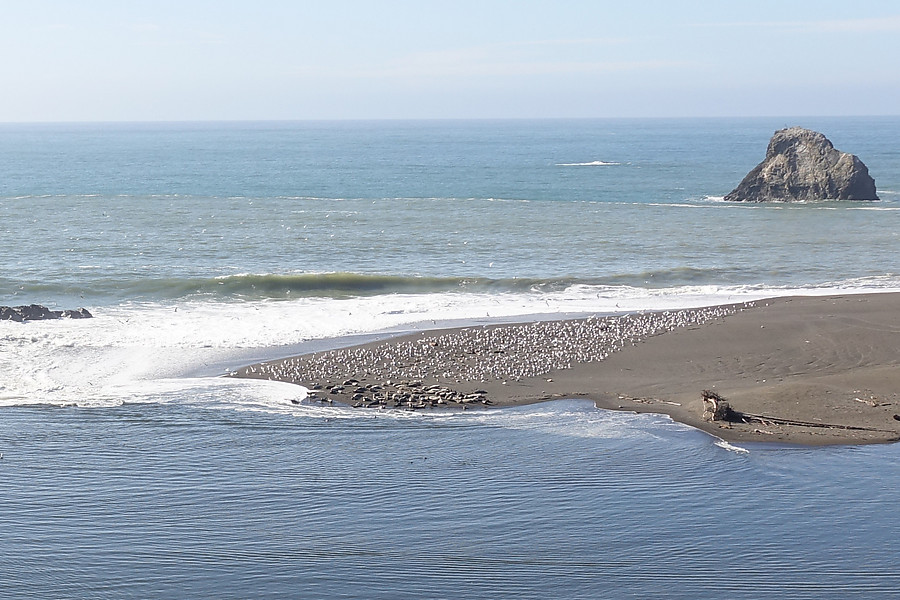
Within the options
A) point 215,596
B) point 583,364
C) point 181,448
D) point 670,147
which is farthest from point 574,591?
point 670,147

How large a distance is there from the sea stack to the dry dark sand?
3847 cm

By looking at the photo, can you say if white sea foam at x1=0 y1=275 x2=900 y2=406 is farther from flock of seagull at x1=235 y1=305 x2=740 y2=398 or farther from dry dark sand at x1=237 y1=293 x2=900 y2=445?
dry dark sand at x1=237 y1=293 x2=900 y2=445

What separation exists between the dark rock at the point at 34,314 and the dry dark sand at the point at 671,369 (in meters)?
9.59

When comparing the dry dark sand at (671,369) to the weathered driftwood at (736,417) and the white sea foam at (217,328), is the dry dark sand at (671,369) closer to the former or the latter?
the weathered driftwood at (736,417)

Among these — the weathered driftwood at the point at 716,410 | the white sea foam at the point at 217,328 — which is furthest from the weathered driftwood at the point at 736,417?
the white sea foam at the point at 217,328

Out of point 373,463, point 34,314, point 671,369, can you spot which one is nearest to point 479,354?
point 671,369

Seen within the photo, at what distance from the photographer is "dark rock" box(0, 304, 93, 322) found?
2795cm

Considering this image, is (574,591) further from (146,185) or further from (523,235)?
(146,185)

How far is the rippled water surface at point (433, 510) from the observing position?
1179cm

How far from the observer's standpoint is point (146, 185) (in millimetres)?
82688

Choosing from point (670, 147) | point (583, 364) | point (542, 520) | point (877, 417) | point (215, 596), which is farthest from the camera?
point (670, 147)

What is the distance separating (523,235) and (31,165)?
8194cm

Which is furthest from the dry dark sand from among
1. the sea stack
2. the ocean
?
the sea stack

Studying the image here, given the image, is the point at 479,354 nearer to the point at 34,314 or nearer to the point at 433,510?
the point at 433,510
